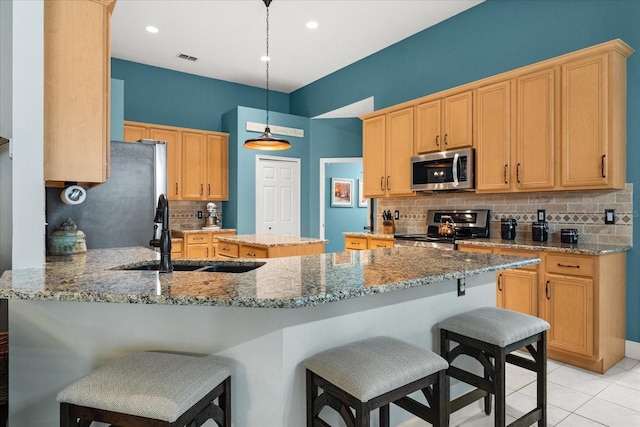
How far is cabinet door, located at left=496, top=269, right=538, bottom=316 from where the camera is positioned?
3096 millimetres

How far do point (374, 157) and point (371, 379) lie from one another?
4.04 metres

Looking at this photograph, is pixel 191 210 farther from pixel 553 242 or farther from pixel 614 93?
pixel 614 93

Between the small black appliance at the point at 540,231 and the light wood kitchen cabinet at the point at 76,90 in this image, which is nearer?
the light wood kitchen cabinet at the point at 76,90

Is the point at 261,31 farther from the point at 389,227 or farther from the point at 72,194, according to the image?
the point at 72,194

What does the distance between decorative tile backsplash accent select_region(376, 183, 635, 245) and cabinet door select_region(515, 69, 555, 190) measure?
0.91 ft

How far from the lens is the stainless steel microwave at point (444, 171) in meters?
3.91

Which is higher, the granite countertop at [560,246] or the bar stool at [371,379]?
the granite countertop at [560,246]

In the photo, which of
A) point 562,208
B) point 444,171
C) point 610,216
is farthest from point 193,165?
point 610,216

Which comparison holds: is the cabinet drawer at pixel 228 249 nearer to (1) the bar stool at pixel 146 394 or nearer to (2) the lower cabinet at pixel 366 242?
(2) the lower cabinet at pixel 366 242

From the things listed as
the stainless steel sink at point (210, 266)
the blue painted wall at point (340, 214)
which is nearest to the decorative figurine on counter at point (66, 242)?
the stainless steel sink at point (210, 266)

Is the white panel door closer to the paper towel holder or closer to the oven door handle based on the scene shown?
→ the oven door handle

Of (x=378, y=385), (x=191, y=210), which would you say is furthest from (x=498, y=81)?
(x=191, y=210)

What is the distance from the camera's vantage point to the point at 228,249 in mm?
4438

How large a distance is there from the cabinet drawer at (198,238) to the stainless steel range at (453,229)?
2.85 meters
